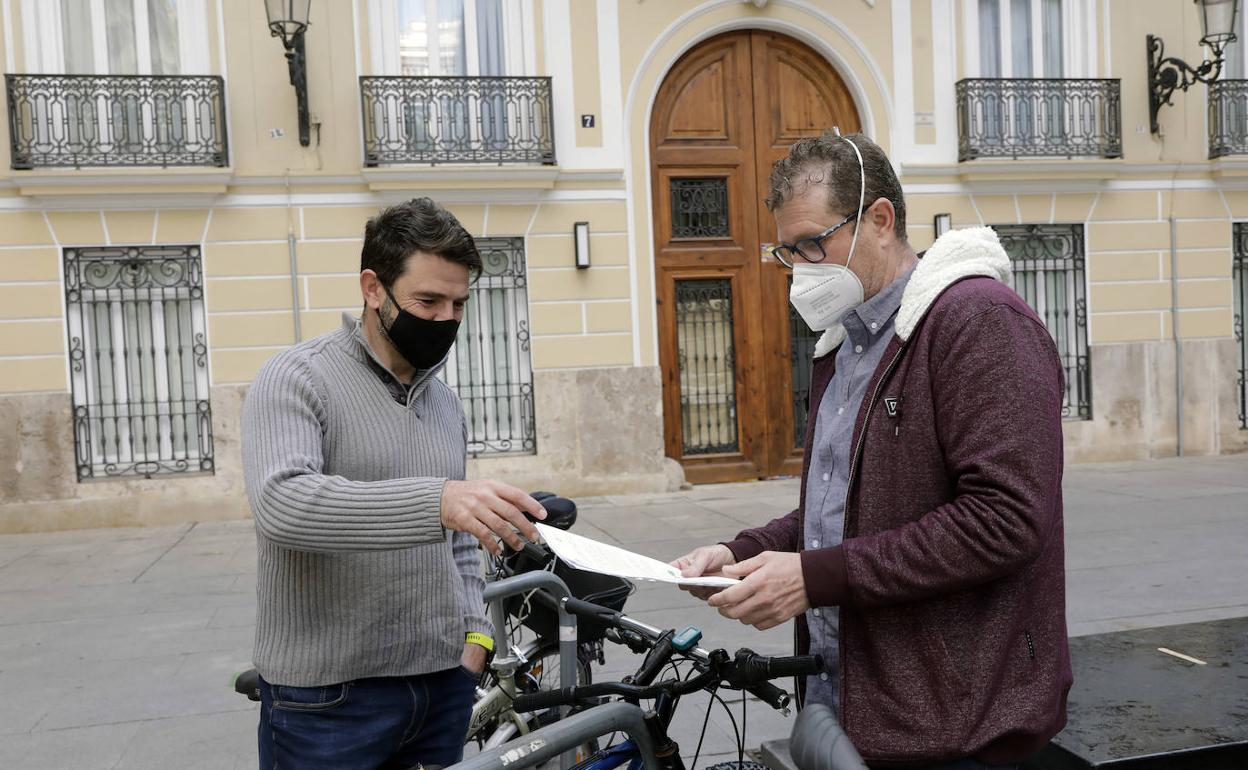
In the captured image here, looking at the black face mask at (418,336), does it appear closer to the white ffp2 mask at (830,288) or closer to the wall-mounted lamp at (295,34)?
the white ffp2 mask at (830,288)

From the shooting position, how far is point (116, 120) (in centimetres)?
1074

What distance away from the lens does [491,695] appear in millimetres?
3375

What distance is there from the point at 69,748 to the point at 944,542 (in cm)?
433

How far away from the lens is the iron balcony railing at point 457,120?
11.3m

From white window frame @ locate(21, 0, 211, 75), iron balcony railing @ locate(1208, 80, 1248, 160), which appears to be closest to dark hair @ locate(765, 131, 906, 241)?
white window frame @ locate(21, 0, 211, 75)

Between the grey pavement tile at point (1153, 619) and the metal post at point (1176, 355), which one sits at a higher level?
the metal post at point (1176, 355)

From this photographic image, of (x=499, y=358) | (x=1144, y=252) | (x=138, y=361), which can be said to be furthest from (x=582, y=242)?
(x=1144, y=252)

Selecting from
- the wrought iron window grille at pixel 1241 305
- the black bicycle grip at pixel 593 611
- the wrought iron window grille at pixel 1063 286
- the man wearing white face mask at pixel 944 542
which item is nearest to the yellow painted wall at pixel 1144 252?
the wrought iron window grille at pixel 1063 286

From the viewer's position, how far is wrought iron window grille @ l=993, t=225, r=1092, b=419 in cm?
1320

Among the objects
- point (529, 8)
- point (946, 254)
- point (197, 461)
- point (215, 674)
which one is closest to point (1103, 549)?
point (215, 674)

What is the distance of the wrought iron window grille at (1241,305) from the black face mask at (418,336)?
14286mm

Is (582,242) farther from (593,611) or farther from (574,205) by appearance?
(593,611)

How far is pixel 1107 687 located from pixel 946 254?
4.74 feet

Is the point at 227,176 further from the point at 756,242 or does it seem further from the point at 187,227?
the point at 756,242
